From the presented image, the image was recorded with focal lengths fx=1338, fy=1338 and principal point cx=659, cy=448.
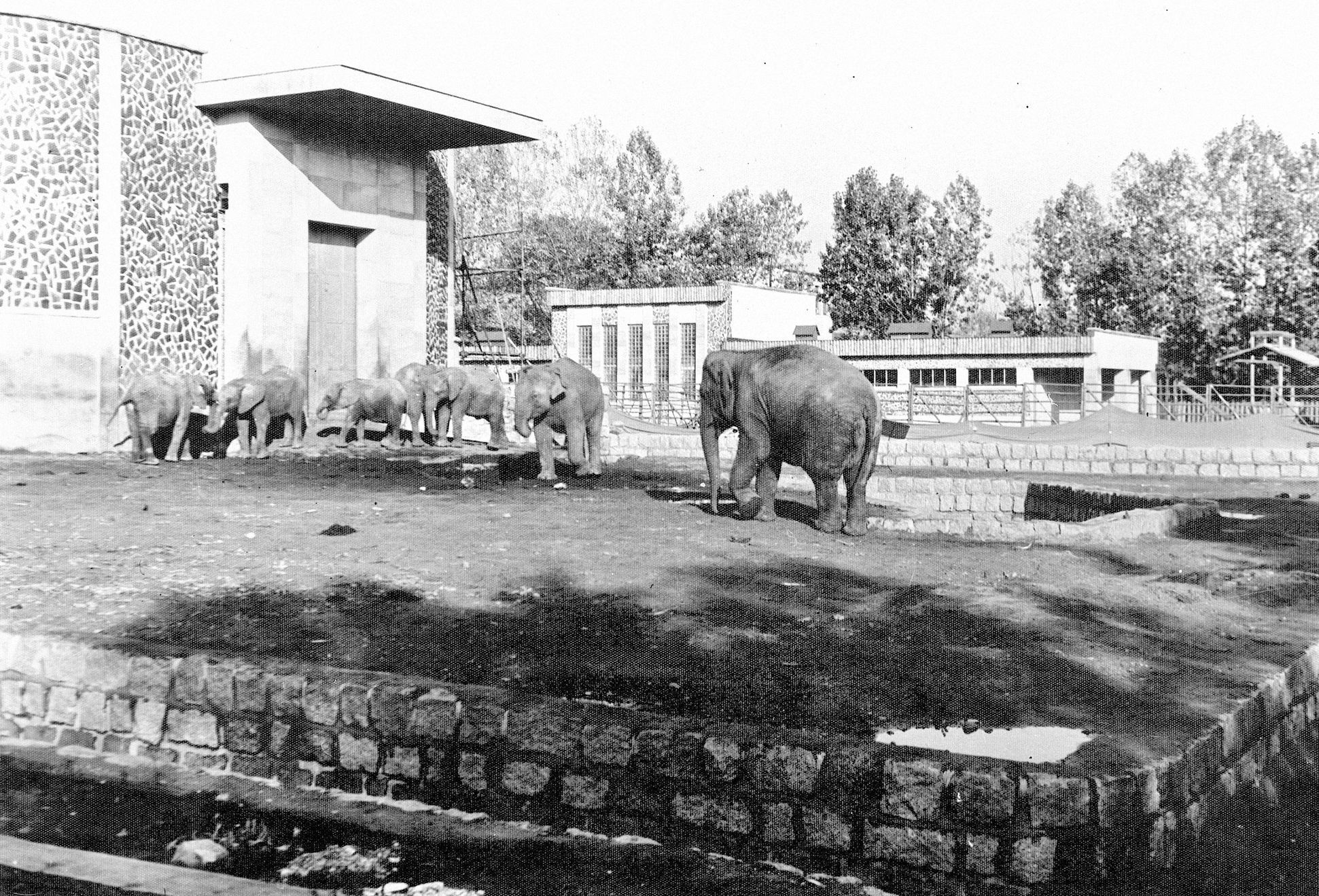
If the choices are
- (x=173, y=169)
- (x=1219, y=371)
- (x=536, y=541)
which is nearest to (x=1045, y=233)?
(x=1219, y=371)

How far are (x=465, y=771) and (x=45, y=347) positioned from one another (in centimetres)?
2042

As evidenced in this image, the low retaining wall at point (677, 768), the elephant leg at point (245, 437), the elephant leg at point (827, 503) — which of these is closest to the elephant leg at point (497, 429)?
the elephant leg at point (245, 437)

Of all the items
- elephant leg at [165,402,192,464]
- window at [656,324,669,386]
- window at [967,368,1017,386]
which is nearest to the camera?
elephant leg at [165,402,192,464]

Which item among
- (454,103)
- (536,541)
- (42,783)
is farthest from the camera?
(454,103)

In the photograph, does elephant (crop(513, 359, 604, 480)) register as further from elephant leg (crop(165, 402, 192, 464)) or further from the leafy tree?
the leafy tree

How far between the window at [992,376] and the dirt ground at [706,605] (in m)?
27.9

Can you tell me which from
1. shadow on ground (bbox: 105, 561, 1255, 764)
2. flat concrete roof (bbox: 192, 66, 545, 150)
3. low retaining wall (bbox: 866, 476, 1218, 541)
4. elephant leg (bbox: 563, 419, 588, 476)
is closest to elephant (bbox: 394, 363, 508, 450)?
flat concrete roof (bbox: 192, 66, 545, 150)

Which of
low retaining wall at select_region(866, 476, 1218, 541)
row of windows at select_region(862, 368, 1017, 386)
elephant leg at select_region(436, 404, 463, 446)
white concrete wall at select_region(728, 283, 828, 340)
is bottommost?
low retaining wall at select_region(866, 476, 1218, 541)

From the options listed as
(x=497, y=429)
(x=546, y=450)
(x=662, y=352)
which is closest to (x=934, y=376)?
(x=662, y=352)

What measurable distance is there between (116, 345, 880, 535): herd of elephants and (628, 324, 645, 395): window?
695 inches

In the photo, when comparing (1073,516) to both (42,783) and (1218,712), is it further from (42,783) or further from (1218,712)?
(42,783)

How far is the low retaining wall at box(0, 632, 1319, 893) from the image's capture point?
509cm

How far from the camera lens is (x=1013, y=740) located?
608 cm

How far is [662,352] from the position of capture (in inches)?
1832
